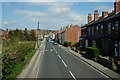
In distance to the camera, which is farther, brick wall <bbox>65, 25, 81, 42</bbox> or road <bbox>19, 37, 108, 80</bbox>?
brick wall <bbox>65, 25, 81, 42</bbox>

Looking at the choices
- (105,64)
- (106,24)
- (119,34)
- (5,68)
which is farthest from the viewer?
(106,24)

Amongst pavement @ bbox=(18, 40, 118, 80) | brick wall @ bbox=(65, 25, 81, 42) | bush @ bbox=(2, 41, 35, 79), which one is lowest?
pavement @ bbox=(18, 40, 118, 80)

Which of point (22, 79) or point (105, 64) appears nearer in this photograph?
point (22, 79)

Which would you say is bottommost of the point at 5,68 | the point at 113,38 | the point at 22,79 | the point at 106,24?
the point at 22,79

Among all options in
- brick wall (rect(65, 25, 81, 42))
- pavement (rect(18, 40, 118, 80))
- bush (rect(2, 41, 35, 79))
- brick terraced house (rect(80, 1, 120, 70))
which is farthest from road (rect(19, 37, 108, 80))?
brick wall (rect(65, 25, 81, 42))

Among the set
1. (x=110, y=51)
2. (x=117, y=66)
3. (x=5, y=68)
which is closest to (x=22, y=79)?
(x=5, y=68)

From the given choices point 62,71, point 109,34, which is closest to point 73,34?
point 109,34

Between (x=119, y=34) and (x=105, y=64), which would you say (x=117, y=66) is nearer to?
(x=105, y=64)

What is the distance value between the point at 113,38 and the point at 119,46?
2.15m

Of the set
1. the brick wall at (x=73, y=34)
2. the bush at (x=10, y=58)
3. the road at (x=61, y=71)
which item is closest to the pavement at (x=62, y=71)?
the road at (x=61, y=71)

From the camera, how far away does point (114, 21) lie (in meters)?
28.7

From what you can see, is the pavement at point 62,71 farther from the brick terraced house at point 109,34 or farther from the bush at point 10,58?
the brick terraced house at point 109,34

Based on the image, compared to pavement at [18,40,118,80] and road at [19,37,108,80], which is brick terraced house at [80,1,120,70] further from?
road at [19,37,108,80]

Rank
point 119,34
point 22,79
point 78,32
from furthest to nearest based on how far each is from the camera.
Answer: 1. point 78,32
2. point 119,34
3. point 22,79
